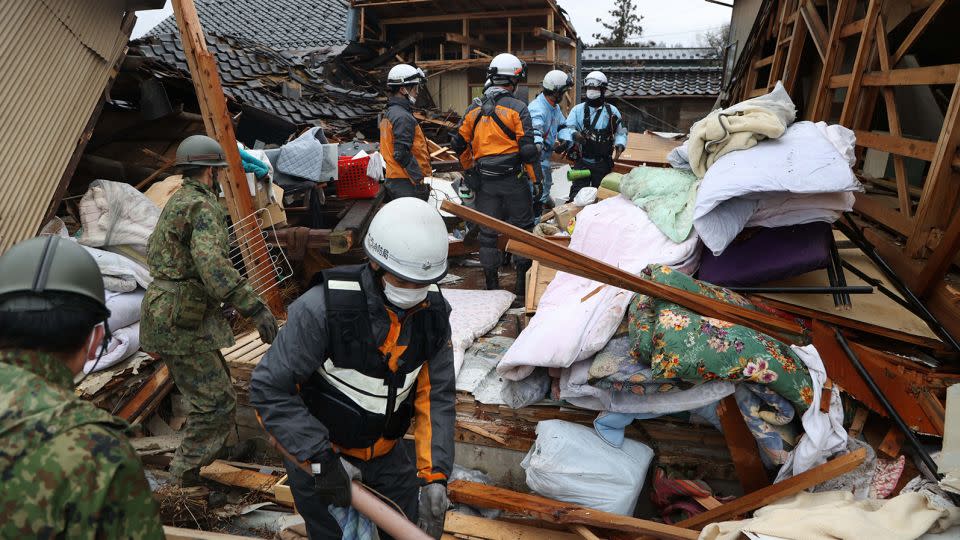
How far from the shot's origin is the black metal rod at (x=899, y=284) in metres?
2.95

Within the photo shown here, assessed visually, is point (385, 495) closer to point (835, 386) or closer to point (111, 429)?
point (111, 429)

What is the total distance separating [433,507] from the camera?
2.16m

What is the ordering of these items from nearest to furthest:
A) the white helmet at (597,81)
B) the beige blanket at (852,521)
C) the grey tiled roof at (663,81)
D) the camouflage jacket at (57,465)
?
the camouflage jacket at (57,465) → the beige blanket at (852,521) → the white helmet at (597,81) → the grey tiled roof at (663,81)

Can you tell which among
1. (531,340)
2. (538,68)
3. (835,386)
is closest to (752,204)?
(835,386)

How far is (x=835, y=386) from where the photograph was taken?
9.46 feet

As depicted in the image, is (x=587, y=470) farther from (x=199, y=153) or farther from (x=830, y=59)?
(x=830, y=59)

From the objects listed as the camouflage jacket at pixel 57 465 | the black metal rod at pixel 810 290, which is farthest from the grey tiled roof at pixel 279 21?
the camouflage jacket at pixel 57 465

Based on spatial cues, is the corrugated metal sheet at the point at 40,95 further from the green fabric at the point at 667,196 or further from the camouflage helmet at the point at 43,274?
the green fabric at the point at 667,196

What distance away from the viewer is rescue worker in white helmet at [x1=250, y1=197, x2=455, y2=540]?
77.9 inches

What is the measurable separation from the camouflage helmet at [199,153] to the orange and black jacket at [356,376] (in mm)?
1685

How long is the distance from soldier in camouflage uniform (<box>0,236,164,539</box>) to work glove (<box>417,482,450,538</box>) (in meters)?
1.02

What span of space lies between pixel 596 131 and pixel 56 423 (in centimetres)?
657

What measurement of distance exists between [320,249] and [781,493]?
4018mm

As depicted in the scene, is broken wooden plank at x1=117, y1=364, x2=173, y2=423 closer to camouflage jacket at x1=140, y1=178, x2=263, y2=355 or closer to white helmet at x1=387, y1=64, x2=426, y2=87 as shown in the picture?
camouflage jacket at x1=140, y1=178, x2=263, y2=355
